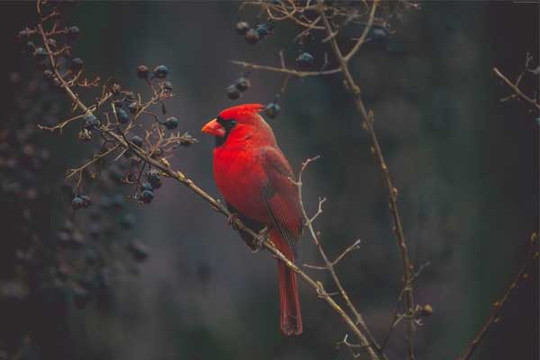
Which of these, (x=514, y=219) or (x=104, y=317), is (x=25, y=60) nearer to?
Answer: (x=104, y=317)

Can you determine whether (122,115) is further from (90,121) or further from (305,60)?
(305,60)

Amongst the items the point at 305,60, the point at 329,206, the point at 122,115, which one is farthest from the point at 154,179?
the point at 329,206

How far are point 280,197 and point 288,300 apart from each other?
229 mm

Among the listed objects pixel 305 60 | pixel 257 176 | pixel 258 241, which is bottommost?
pixel 258 241

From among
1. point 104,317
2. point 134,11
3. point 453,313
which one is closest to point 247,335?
point 453,313

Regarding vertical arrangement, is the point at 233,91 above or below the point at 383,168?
above

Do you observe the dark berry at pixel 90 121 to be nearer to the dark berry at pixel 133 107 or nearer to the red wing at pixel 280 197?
the dark berry at pixel 133 107

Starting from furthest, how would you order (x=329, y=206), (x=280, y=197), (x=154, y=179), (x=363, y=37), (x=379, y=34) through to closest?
(x=329, y=206) → (x=280, y=197) → (x=154, y=179) → (x=379, y=34) → (x=363, y=37)

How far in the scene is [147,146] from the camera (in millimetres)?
1484

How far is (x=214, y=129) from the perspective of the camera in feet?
5.80

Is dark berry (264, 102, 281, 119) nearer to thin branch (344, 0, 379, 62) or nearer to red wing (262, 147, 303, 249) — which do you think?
thin branch (344, 0, 379, 62)

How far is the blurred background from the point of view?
2119 millimetres

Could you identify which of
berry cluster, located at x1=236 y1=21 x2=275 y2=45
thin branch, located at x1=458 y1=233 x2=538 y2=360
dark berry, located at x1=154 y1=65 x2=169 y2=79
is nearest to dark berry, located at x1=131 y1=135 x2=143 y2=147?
dark berry, located at x1=154 y1=65 x2=169 y2=79

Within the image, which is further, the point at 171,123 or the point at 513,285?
the point at 171,123
